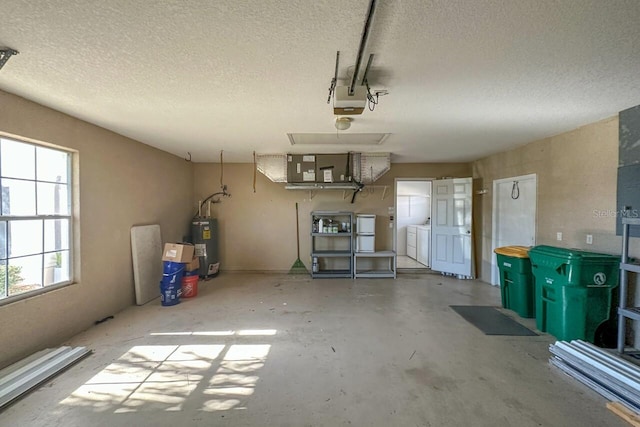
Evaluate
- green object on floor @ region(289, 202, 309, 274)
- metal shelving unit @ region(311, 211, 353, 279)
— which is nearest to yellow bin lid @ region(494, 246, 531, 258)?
metal shelving unit @ region(311, 211, 353, 279)

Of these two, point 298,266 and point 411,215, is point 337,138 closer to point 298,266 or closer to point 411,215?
point 298,266

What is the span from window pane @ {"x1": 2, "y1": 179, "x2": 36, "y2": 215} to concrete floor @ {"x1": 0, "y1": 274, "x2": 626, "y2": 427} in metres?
1.38

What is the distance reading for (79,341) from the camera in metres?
2.80

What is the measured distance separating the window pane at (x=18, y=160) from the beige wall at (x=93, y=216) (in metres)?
0.14

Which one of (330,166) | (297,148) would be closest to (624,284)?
(330,166)

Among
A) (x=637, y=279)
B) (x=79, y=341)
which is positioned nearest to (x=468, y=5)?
(x=637, y=279)

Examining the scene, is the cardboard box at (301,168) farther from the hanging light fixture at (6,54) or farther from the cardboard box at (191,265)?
the hanging light fixture at (6,54)

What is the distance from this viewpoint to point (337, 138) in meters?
3.98

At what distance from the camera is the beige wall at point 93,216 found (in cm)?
242

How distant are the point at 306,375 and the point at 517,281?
9.83 feet

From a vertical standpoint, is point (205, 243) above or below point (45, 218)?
below

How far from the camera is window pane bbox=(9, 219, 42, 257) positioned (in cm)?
245

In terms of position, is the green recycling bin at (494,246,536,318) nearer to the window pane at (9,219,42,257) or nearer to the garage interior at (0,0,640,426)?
the garage interior at (0,0,640,426)

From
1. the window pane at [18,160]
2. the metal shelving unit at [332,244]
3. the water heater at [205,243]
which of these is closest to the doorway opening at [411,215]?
the metal shelving unit at [332,244]
